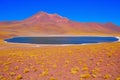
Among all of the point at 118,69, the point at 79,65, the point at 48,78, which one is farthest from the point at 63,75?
the point at 118,69

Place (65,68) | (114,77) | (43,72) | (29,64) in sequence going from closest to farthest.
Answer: (114,77), (43,72), (65,68), (29,64)

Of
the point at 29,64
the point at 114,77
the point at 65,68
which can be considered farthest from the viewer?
the point at 29,64

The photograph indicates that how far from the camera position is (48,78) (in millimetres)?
16094

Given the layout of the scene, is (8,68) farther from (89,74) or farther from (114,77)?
(114,77)

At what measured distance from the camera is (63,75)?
16.7m

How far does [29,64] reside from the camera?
2094 centimetres

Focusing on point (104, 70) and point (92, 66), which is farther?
point (92, 66)

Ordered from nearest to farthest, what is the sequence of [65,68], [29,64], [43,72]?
[43,72]
[65,68]
[29,64]

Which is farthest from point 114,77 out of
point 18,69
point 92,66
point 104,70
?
point 18,69

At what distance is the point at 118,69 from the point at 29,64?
28.0 ft

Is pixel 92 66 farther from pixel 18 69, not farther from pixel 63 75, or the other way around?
pixel 18 69

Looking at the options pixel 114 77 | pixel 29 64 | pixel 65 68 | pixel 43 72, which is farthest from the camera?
pixel 29 64

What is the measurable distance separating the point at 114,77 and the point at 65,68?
4.59 metres

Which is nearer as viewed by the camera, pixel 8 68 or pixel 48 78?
pixel 48 78
